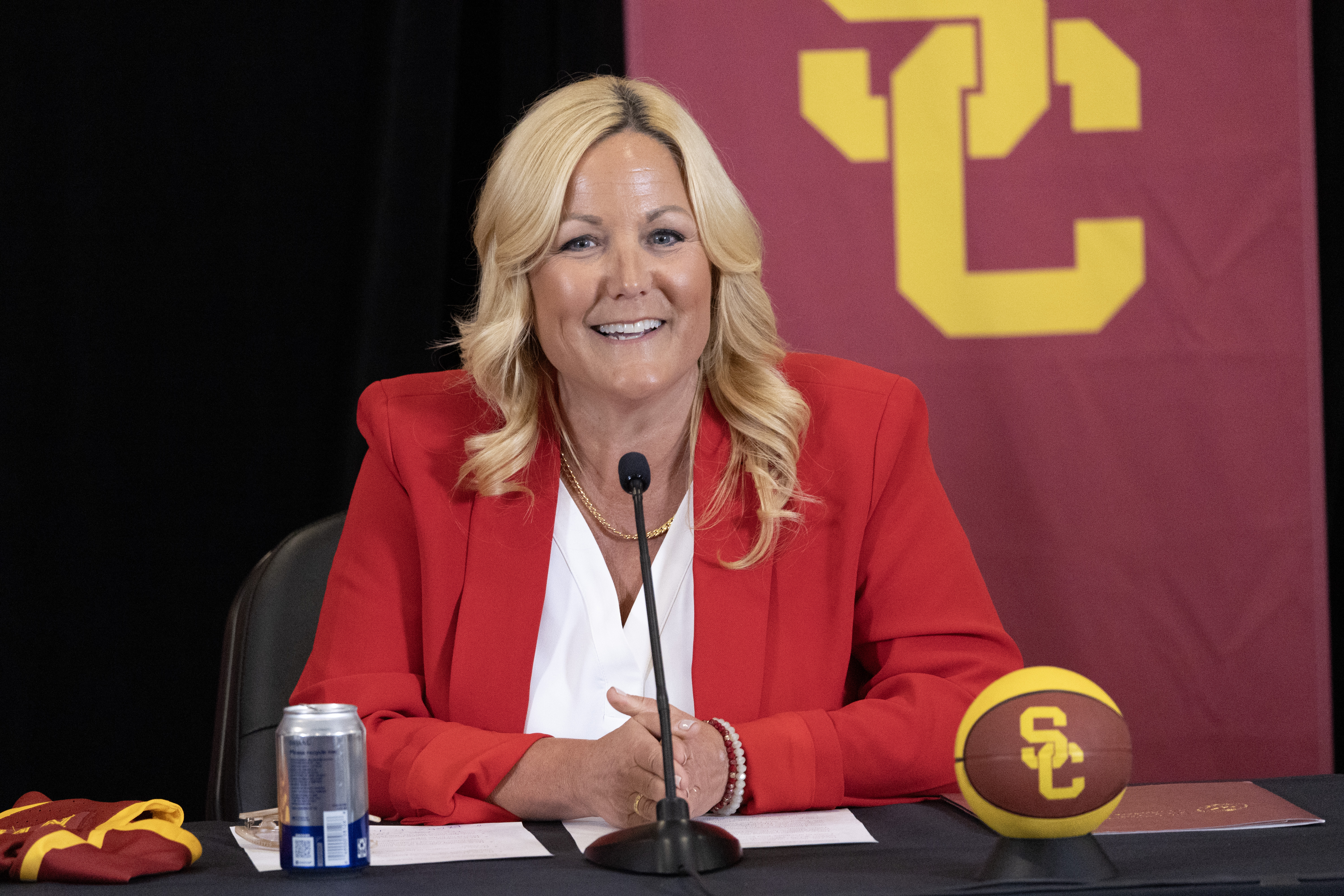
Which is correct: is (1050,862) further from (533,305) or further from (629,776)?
(533,305)

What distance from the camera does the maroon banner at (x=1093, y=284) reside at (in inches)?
106

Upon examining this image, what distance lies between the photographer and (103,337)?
8.66ft

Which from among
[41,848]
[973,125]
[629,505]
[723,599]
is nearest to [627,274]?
[629,505]

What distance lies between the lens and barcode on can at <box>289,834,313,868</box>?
3.84 ft

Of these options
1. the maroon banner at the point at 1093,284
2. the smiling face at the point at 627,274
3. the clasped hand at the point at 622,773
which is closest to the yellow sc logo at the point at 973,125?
the maroon banner at the point at 1093,284

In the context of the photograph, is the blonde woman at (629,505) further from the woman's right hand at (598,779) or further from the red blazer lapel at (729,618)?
the woman's right hand at (598,779)

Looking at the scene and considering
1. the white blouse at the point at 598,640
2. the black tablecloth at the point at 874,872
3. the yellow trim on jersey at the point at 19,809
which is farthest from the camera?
the white blouse at the point at 598,640

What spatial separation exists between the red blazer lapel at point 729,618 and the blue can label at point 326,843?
648 millimetres

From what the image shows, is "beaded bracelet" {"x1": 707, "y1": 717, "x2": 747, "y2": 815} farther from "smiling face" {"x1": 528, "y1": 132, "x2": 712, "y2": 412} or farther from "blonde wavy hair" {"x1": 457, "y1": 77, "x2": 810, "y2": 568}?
"smiling face" {"x1": 528, "y1": 132, "x2": 712, "y2": 412}

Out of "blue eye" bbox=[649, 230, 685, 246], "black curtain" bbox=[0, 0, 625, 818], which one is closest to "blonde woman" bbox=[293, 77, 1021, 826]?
"blue eye" bbox=[649, 230, 685, 246]

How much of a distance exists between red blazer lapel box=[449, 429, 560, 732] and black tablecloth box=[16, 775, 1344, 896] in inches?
17.6

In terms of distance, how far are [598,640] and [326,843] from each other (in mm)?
706

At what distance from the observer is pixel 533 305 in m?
1.98

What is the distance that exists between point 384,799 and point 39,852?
0.46 m
